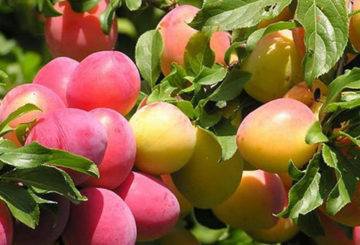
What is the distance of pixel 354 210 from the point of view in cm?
113

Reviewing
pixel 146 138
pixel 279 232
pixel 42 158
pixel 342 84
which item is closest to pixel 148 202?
pixel 146 138

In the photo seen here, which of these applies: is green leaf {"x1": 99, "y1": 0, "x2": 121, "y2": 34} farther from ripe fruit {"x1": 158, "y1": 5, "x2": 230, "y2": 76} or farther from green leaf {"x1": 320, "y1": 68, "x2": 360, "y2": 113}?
green leaf {"x1": 320, "y1": 68, "x2": 360, "y2": 113}

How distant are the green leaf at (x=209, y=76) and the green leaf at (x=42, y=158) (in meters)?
0.24

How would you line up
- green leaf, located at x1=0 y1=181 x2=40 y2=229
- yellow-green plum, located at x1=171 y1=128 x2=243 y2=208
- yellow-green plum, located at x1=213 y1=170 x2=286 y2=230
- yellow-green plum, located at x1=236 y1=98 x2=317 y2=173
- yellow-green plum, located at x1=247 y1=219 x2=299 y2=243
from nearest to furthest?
green leaf, located at x1=0 y1=181 x2=40 y2=229 → yellow-green plum, located at x1=236 y1=98 x2=317 y2=173 → yellow-green plum, located at x1=171 y1=128 x2=243 y2=208 → yellow-green plum, located at x1=213 y1=170 x2=286 y2=230 → yellow-green plum, located at x1=247 y1=219 x2=299 y2=243

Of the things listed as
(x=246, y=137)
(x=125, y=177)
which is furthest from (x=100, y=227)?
(x=246, y=137)

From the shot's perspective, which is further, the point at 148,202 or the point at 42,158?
the point at 148,202

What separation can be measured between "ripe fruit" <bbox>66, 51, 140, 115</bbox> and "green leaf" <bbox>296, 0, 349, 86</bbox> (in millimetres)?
253

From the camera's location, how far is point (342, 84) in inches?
40.6

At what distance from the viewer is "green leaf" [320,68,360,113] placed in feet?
3.37

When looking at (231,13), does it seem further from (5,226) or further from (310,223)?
(5,226)

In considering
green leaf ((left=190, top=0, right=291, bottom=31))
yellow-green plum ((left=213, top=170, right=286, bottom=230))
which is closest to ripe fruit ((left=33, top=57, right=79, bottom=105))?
green leaf ((left=190, top=0, right=291, bottom=31))

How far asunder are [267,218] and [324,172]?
0.29m

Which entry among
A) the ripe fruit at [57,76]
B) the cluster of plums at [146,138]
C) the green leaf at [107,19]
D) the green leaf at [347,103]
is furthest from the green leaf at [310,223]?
the green leaf at [107,19]

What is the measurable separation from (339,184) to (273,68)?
0.22 metres
